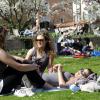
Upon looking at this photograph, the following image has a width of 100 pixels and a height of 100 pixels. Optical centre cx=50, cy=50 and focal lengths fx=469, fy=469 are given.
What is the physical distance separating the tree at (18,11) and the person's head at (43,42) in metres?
31.6

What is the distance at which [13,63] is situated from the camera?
869cm

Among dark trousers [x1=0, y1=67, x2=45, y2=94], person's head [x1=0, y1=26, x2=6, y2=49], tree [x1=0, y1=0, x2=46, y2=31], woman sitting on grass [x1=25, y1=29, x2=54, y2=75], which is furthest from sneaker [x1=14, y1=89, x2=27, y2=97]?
tree [x1=0, y1=0, x2=46, y2=31]

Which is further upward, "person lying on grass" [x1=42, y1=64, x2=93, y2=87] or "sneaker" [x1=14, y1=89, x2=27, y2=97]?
"person lying on grass" [x1=42, y1=64, x2=93, y2=87]

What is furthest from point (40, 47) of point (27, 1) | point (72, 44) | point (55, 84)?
point (27, 1)

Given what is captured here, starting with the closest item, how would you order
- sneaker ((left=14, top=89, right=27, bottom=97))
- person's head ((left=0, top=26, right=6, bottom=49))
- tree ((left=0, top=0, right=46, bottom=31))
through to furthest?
person's head ((left=0, top=26, right=6, bottom=49)) < sneaker ((left=14, top=89, right=27, bottom=97)) < tree ((left=0, top=0, right=46, bottom=31))

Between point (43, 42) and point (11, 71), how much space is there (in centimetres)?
129

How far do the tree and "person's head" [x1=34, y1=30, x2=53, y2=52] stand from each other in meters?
31.6

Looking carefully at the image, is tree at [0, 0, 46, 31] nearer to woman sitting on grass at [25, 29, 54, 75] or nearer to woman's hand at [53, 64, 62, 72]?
woman sitting on grass at [25, 29, 54, 75]

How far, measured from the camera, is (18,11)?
4378cm

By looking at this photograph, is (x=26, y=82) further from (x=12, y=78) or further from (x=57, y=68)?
(x=57, y=68)

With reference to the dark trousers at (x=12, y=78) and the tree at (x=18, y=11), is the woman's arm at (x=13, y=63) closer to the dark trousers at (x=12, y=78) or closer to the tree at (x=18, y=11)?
the dark trousers at (x=12, y=78)

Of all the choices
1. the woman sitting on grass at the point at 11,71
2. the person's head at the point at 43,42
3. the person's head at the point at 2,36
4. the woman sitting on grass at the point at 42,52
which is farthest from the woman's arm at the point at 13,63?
the person's head at the point at 43,42

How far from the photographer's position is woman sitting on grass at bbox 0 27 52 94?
8656 millimetres

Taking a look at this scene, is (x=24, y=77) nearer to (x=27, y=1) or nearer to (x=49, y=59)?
(x=49, y=59)
